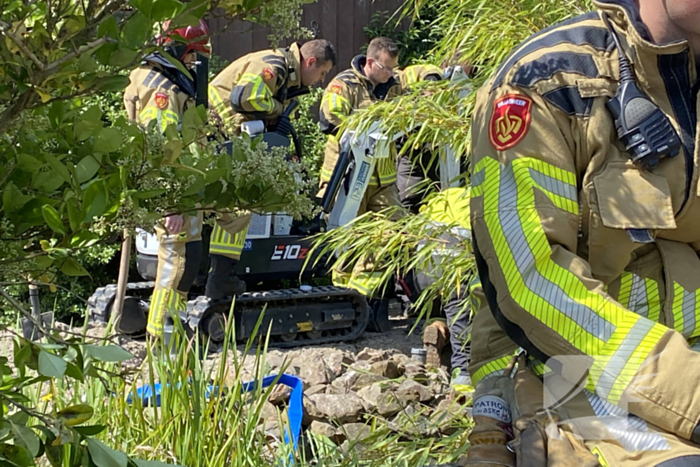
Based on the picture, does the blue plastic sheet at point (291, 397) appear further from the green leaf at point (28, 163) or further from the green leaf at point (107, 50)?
the green leaf at point (107, 50)

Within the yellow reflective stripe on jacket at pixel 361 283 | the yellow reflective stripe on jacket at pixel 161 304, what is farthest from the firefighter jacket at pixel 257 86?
the yellow reflective stripe on jacket at pixel 361 283

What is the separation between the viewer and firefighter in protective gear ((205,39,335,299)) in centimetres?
520

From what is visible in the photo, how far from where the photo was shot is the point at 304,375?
4547 mm

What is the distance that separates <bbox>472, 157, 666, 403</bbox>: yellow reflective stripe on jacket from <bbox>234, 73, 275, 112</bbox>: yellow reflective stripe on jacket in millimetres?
3677

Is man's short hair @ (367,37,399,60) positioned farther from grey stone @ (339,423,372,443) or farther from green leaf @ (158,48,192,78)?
green leaf @ (158,48,192,78)

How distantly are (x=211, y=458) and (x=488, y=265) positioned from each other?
1.22 metres

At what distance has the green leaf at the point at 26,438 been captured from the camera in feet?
3.24

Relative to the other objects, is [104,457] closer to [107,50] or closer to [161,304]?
[107,50]

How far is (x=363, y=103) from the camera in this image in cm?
609

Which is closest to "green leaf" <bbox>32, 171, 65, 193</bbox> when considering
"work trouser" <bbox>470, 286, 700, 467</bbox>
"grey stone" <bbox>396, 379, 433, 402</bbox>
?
"work trouser" <bbox>470, 286, 700, 467</bbox>

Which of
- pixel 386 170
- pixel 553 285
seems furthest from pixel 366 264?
pixel 553 285

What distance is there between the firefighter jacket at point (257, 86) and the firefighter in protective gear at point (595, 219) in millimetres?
3613

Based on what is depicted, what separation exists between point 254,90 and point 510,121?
3.74 metres

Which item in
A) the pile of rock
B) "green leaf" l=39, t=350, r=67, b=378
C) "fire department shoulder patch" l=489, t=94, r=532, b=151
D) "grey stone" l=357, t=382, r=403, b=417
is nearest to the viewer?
"green leaf" l=39, t=350, r=67, b=378
